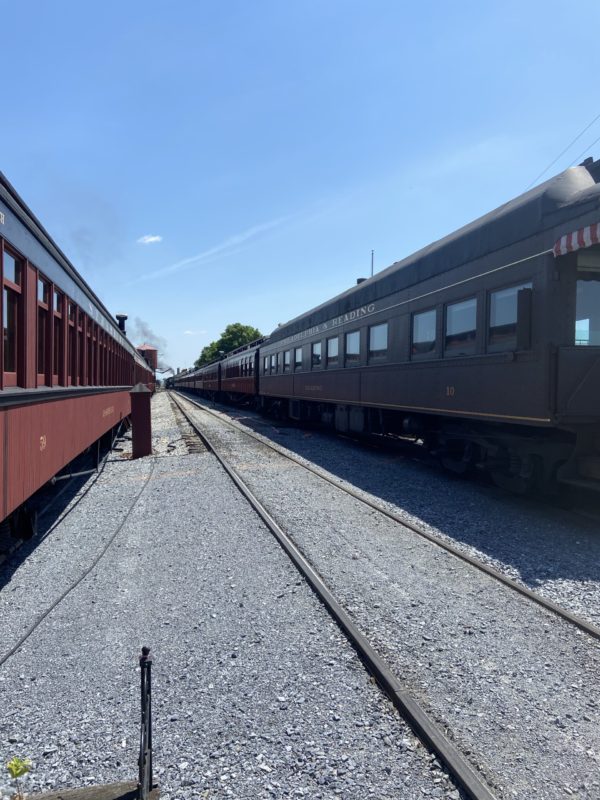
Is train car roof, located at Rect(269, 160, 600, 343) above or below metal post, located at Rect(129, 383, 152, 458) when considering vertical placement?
above

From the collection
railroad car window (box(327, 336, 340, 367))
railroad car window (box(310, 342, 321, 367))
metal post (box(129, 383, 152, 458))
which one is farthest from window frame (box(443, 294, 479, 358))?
railroad car window (box(310, 342, 321, 367))

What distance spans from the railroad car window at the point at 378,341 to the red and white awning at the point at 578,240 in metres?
4.81

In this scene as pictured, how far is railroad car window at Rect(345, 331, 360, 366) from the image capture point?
12336mm

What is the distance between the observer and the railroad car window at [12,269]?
4191mm

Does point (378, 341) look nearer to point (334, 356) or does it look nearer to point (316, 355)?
point (334, 356)

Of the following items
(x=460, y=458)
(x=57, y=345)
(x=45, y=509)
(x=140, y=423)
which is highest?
(x=57, y=345)

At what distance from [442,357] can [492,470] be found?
1802mm

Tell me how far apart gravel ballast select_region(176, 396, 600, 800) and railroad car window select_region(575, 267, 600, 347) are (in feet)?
6.43

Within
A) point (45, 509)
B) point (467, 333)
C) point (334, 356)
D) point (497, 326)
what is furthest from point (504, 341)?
point (334, 356)

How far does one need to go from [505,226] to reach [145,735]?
6.63m

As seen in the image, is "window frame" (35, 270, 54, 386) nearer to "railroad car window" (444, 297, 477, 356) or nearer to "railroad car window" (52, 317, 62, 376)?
"railroad car window" (52, 317, 62, 376)

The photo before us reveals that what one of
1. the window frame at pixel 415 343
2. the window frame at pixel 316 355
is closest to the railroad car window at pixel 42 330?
the window frame at pixel 415 343

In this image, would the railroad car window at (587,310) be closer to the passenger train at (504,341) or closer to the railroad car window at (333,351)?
the passenger train at (504,341)

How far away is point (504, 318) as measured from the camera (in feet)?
23.0
